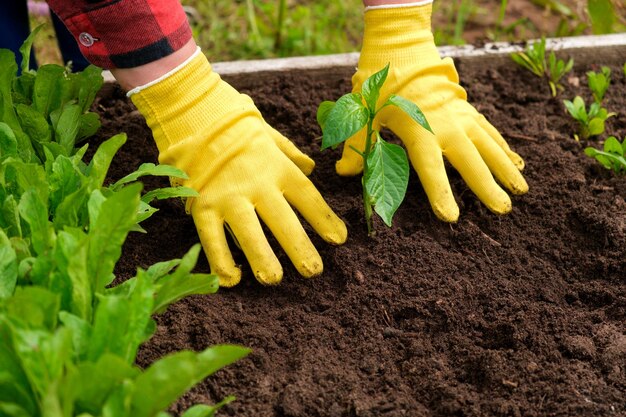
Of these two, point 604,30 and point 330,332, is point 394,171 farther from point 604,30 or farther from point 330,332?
point 604,30

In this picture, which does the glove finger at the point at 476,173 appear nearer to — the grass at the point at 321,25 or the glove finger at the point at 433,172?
the glove finger at the point at 433,172

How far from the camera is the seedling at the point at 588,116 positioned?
81.8 inches

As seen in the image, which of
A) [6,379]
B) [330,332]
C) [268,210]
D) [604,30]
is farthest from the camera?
[604,30]

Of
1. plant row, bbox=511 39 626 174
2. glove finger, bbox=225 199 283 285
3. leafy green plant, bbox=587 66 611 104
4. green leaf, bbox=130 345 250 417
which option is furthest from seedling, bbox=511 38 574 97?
green leaf, bbox=130 345 250 417

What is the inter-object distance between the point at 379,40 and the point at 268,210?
20.7 inches

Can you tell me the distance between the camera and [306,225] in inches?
72.5

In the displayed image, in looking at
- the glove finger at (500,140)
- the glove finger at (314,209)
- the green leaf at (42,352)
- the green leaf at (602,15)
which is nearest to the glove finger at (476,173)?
the glove finger at (500,140)

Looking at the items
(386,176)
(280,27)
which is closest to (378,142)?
(386,176)

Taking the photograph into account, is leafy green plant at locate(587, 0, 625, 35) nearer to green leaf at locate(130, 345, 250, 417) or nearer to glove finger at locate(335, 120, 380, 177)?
glove finger at locate(335, 120, 380, 177)

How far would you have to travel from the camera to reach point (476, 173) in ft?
5.90

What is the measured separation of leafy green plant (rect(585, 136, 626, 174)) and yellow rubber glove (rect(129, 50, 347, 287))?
67 centimetres

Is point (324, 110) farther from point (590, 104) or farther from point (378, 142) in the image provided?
point (590, 104)

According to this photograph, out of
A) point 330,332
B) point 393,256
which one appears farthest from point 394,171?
point 330,332

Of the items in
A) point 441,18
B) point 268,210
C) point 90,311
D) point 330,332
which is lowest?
point 441,18
